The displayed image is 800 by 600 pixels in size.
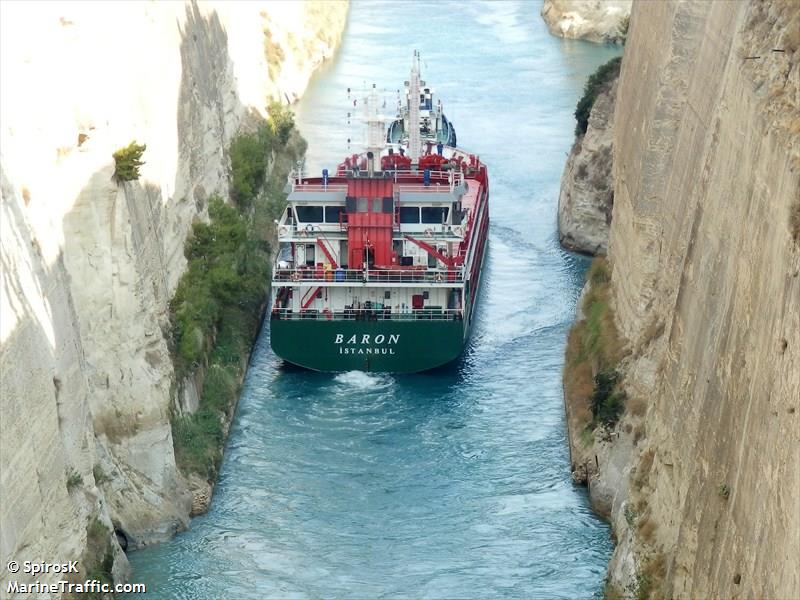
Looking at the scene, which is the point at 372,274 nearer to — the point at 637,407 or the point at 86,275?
the point at 637,407

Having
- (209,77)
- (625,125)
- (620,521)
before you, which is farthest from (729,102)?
(209,77)

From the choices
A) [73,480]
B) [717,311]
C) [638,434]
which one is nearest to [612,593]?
[638,434]

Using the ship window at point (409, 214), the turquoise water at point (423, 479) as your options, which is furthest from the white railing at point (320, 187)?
the turquoise water at point (423, 479)

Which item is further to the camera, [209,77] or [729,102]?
[209,77]

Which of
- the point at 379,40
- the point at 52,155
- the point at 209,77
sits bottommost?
the point at 379,40

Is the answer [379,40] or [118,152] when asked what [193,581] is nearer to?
[118,152]

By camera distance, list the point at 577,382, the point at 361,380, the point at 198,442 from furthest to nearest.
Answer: the point at 361,380 → the point at 577,382 → the point at 198,442

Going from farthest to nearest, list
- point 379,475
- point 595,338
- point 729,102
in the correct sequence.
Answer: point 595,338, point 379,475, point 729,102
